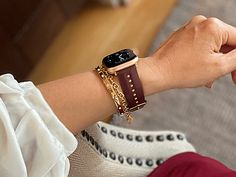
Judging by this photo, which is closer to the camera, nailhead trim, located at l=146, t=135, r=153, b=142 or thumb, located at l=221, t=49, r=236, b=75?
thumb, located at l=221, t=49, r=236, b=75

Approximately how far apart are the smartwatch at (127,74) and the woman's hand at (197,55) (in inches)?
1.3

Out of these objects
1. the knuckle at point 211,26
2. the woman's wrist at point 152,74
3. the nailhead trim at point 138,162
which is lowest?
the nailhead trim at point 138,162

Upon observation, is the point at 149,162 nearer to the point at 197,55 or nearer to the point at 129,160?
the point at 129,160

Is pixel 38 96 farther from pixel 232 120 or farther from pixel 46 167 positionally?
pixel 232 120

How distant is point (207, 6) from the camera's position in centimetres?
135

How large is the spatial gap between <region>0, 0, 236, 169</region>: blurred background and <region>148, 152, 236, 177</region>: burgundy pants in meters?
0.29

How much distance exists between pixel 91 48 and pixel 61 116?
0.86m

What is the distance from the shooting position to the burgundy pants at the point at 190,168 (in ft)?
2.35

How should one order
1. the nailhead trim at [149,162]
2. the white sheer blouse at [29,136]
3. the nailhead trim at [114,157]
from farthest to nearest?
1. the nailhead trim at [149,162]
2. the nailhead trim at [114,157]
3. the white sheer blouse at [29,136]

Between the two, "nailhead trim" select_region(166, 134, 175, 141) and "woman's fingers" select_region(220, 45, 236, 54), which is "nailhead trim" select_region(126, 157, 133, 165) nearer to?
"nailhead trim" select_region(166, 134, 175, 141)

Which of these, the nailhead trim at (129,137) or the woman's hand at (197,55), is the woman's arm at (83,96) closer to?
the woman's hand at (197,55)

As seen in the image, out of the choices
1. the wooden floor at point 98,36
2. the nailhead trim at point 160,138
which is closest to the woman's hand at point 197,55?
the nailhead trim at point 160,138

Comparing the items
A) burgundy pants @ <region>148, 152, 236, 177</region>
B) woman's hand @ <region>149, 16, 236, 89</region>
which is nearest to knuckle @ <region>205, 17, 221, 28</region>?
woman's hand @ <region>149, 16, 236, 89</region>

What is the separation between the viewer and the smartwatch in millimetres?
626
